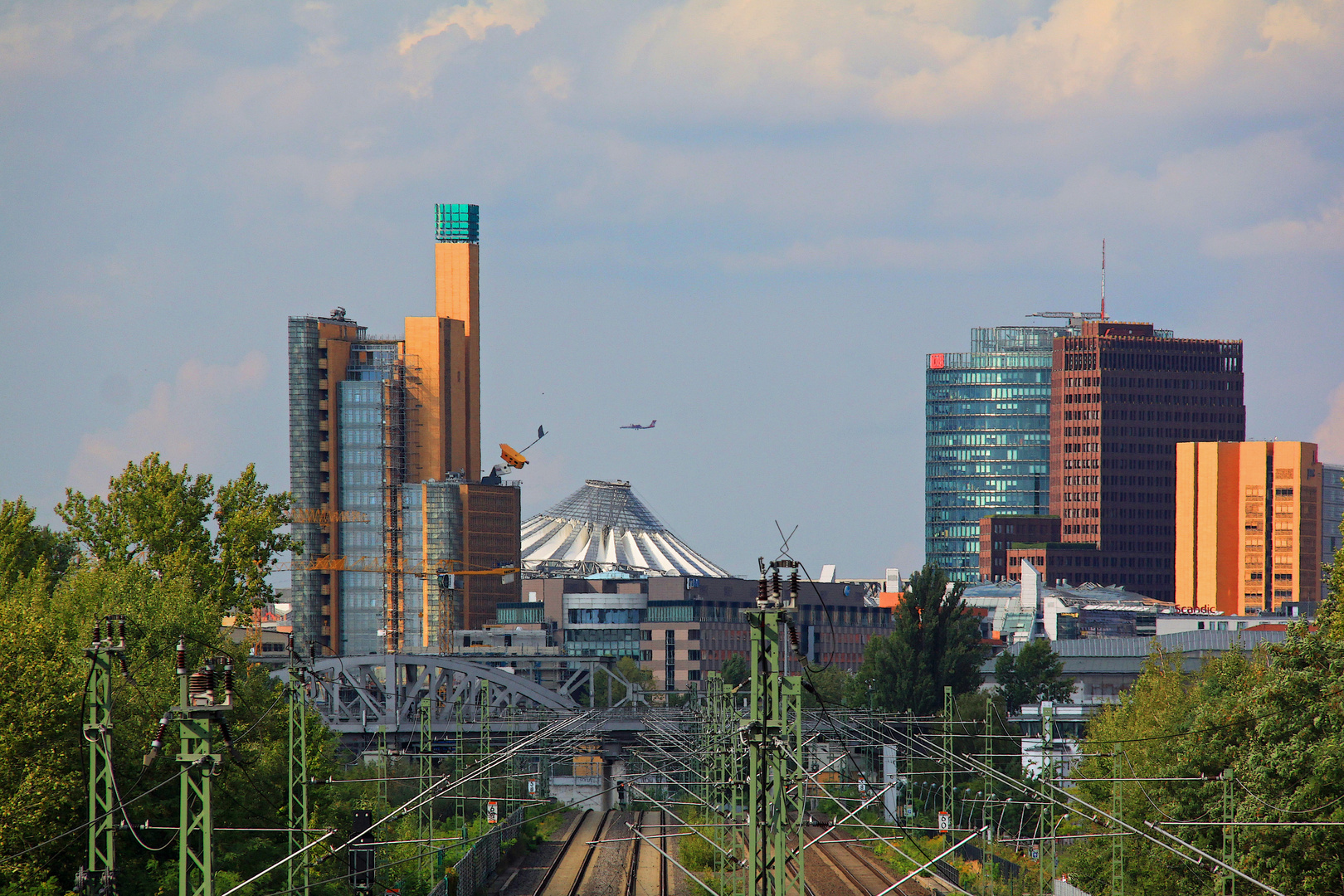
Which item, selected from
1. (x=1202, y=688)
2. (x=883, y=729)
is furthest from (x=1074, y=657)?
(x=1202, y=688)

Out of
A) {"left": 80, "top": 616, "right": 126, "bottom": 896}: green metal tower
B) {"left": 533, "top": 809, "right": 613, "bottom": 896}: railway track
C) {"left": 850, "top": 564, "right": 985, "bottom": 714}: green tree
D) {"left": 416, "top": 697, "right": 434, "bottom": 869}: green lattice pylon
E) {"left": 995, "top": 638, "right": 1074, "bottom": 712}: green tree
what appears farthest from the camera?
{"left": 995, "top": 638, "right": 1074, "bottom": 712}: green tree

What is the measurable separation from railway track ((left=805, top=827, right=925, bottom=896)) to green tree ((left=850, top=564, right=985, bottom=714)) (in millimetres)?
27712

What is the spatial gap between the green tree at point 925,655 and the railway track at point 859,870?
27.7m

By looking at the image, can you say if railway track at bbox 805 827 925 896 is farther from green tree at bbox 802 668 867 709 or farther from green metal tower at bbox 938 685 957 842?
green tree at bbox 802 668 867 709

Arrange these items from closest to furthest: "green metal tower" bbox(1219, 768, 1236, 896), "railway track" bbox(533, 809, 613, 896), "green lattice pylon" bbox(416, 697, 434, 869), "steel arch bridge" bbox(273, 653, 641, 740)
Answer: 1. "green metal tower" bbox(1219, 768, 1236, 896)
2. "green lattice pylon" bbox(416, 697, 434, 869)
3. "railway track" bbox(533, 809, 613, 896)
4. "steel arch bridge" bbox(273, 653, 641, 740)

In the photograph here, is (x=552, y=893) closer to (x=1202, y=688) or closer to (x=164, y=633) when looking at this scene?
(x=164, y=633)

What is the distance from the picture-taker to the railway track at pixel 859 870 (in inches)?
3204

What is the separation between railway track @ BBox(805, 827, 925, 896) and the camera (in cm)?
8138

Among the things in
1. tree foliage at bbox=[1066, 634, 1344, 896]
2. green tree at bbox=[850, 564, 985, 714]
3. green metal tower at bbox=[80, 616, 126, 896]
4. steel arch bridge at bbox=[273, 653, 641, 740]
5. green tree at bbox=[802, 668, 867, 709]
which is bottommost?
green tree at bbox=[802, 668, 867, 709]

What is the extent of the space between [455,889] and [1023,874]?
2940cm

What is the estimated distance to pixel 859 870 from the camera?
92312 mm

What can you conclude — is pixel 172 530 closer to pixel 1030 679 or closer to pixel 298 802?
pixel 298 802

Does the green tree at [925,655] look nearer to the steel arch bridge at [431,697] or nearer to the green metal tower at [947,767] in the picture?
the steel arch bridge at [431,697]

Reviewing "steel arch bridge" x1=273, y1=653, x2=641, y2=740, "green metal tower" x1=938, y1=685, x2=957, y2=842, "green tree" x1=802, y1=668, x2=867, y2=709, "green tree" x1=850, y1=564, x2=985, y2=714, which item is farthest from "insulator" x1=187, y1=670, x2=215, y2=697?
"green tree" x1=802, y1=668, x2=867, y2=709
